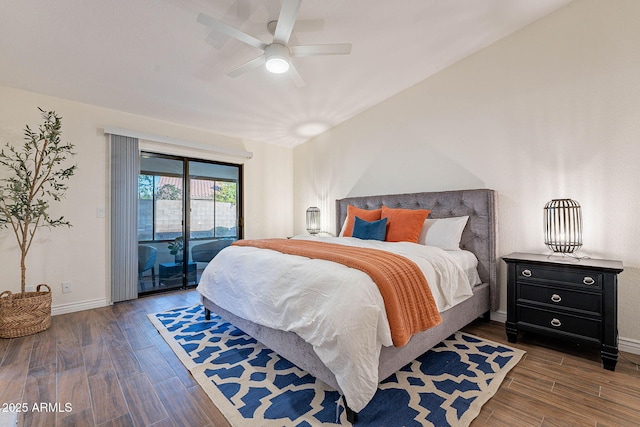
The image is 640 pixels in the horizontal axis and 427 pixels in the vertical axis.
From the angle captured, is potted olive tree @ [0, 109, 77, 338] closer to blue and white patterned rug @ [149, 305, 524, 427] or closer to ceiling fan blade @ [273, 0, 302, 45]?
blue and white patterned rug @ [149, 305, 524, 427]

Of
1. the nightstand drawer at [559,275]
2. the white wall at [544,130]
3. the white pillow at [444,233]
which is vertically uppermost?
the white wall at [544,130]

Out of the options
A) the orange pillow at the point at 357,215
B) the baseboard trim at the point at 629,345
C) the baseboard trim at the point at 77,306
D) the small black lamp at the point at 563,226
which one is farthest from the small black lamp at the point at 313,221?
the baseboard trim at the point at 629,345

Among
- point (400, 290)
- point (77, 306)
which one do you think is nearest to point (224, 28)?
point (400, 290)

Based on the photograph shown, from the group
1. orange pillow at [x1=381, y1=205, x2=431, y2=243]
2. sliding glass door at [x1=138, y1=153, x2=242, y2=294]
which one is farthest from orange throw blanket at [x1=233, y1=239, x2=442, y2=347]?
sliding glass door at [x1=138, y1=153, x2=242, y2=294]

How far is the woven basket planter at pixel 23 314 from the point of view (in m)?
2.48

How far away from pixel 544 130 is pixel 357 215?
2.07 metres

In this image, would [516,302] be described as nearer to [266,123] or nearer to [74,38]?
[266,123]

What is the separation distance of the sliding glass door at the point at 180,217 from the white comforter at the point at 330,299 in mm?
A: 2113

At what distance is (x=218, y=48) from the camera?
246cm

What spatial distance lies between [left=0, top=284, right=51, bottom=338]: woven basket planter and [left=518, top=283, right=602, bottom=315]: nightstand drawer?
4418 mm

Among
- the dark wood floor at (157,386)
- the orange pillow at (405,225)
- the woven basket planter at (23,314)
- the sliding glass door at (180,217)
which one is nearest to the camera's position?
the dark wood floor at (157,386)

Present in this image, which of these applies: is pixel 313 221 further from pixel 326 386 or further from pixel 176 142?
pixel 326 386

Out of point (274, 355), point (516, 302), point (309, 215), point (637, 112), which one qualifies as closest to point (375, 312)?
point (274, 355)

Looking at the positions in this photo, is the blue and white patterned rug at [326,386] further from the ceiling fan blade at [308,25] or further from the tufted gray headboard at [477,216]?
the ceiling fan blade at [308,25]
